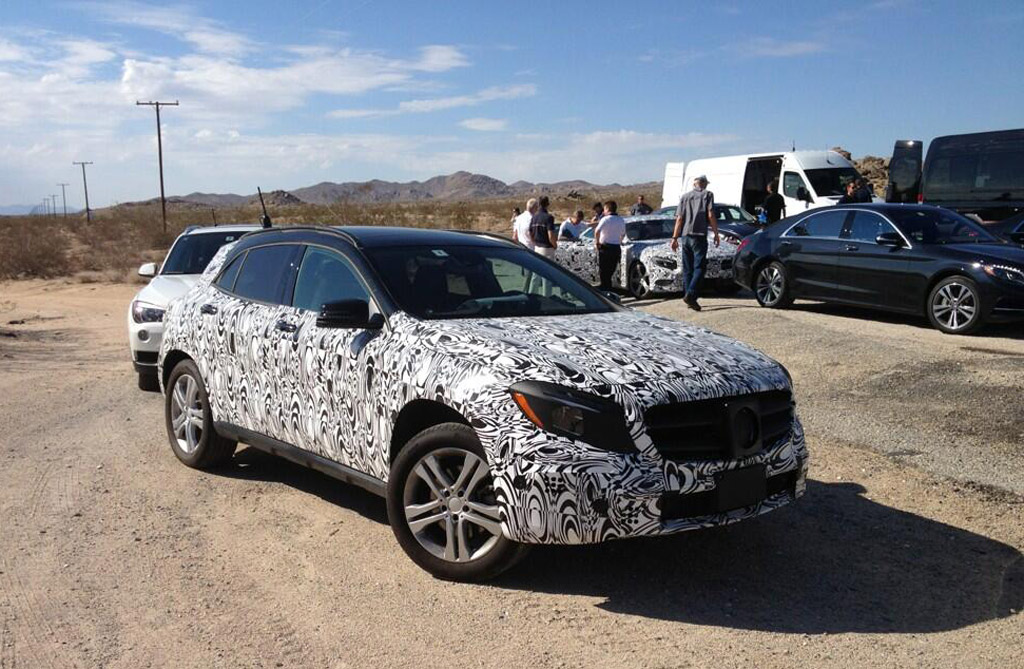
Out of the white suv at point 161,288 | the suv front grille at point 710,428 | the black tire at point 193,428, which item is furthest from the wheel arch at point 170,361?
the suv front grille at point 710,428

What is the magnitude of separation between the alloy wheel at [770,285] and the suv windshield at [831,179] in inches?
331

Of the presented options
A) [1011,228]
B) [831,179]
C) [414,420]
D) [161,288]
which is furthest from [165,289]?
[831,179]

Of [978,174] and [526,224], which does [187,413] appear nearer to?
[526,224]

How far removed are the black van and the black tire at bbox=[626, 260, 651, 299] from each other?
556 cm

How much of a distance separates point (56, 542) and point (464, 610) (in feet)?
8.18

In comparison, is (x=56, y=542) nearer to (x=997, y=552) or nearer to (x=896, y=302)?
(x=997, y=552)

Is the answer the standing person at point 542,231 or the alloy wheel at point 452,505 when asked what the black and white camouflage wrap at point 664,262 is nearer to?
A: the standing person at point 542,231

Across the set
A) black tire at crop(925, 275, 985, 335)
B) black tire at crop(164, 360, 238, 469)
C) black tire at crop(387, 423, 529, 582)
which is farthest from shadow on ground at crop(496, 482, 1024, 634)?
black tire at crop(925, 275, 985, 335)

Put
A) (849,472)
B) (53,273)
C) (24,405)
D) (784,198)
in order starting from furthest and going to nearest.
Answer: (53,273)
(784,198)
(24,405)
(849,472)

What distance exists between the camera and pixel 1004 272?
11.6 metres

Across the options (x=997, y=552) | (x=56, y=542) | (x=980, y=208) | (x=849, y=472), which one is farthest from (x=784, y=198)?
(x=56, y=542)

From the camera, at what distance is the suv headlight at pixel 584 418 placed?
434 cm

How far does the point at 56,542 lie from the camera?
554 cm

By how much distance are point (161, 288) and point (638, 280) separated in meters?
9.24
